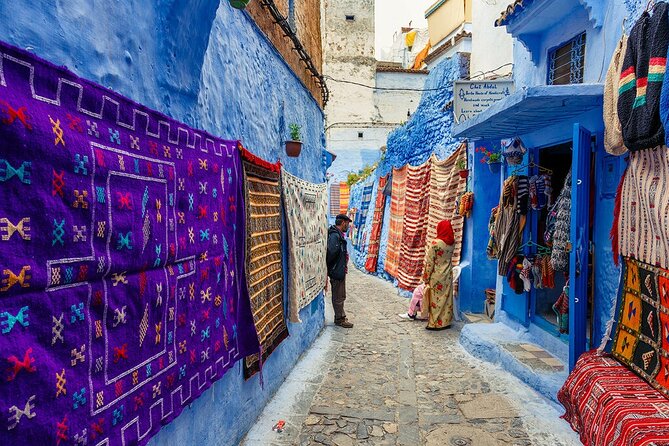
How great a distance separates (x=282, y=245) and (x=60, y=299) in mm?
3413

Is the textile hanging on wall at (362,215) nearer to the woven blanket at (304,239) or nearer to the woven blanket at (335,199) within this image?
the woven blanket at (335,199)

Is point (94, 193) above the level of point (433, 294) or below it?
above

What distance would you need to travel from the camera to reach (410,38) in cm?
2889

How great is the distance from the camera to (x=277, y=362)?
4816 millimetres

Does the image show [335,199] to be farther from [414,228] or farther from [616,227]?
[616,227]

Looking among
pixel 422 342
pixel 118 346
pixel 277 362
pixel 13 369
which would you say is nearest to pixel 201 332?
pixel 118 346

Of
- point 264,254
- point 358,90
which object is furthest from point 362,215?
point 264,254

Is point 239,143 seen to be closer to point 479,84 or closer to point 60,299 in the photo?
point 60,299

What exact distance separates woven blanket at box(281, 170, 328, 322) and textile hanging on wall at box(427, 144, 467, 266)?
2787 mm

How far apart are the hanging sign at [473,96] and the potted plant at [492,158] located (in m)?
0.79

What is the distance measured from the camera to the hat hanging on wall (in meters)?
A: 6.13

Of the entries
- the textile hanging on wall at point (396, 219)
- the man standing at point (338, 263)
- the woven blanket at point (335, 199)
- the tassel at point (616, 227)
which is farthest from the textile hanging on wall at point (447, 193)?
the woven blanket at point (335, 199)

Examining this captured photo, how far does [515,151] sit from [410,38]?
2512cm

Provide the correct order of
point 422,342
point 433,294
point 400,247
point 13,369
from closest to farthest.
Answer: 1. point 13,369
2. point 422,342
3. point 433,294
4. point 400,247
